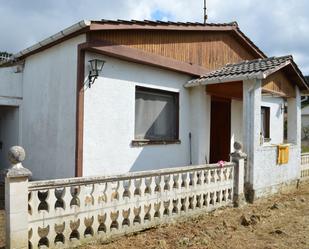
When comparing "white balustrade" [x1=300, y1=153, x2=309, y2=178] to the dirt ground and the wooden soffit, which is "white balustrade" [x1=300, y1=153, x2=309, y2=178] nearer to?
the wooden soffit

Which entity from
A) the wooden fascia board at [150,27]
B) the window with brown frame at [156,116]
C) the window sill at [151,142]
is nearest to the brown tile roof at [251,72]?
the window with brown frame at [156,116]

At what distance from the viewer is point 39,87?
813 centimetres

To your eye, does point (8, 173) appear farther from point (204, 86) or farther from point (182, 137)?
point (204, 86)

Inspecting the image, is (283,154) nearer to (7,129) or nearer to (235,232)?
(235,232)

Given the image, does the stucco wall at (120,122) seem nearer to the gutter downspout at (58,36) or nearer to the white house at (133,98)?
the white house at (133,98)

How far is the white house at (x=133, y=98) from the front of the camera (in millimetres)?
6828

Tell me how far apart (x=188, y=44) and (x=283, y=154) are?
398 centimetres

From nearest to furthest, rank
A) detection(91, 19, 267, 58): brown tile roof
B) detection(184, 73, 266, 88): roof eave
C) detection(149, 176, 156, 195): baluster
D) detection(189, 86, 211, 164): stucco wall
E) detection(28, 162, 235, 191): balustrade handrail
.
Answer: detection(28, 162, 235, 191): balustrade handrail
detection(149, 176, 156, 195): baluster
detection(91, 19, 267, 58): brown tile roof
detection(184, 73, 266, 88): roof eave
detection(189, 86, 211, 164): stucco wall

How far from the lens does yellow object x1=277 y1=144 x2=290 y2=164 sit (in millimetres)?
8945

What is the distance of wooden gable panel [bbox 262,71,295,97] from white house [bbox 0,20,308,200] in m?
0.03

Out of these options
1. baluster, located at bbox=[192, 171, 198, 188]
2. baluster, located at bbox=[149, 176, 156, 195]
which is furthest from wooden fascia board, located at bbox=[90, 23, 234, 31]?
baluster, located at bbox=[192, 171, 198, 188]

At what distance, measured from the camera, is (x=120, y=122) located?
736 centimetres

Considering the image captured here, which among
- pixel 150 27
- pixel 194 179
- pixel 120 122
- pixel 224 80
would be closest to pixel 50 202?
pixel 194 179

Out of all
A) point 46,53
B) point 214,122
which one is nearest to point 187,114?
point 214,122
